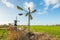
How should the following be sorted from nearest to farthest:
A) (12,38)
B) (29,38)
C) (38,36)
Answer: (12,38), (29,38), (38,36)

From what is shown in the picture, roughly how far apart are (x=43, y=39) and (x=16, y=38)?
2412 mm

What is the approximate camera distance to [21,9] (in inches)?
591

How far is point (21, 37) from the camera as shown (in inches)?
516

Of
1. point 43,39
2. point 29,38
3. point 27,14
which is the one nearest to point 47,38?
point 43,39

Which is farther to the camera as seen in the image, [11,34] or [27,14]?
[27,14]

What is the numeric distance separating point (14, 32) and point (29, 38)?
152 centimetres

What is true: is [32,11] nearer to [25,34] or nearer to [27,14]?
[27,14]

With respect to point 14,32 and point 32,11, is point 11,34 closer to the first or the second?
point 14,32

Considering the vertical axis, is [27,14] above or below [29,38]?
above

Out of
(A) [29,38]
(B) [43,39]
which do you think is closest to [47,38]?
(B) [43,39]

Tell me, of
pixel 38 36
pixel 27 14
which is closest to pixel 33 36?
pixel 38 36

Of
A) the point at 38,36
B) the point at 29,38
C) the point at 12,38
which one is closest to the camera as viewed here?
the point at 12,38

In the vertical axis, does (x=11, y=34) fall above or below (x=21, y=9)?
below

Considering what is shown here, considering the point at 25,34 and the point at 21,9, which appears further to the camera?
the point at 21,9
